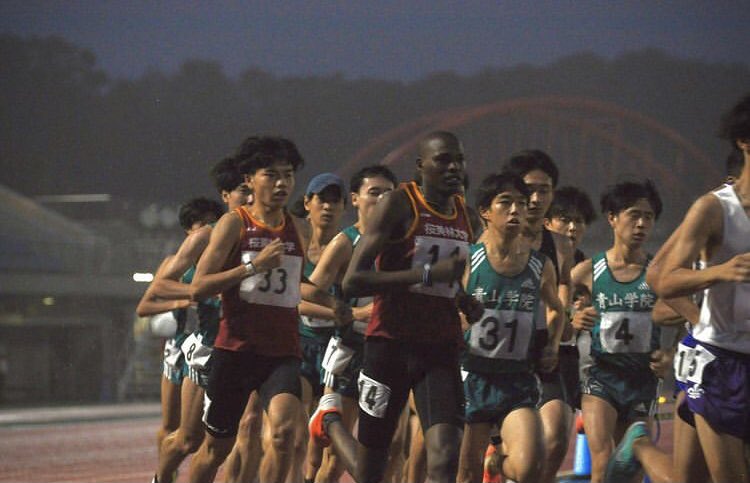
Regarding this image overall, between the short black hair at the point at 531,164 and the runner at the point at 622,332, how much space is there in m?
0.47

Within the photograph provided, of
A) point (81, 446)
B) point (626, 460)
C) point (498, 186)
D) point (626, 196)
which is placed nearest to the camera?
point (626, 460)

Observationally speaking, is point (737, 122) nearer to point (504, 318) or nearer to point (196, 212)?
point (504, 318)

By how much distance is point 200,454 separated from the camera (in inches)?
299

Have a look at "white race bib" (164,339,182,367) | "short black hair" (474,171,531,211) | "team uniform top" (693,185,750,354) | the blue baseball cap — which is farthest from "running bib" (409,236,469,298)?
"white race bib" (164,339,182,367)

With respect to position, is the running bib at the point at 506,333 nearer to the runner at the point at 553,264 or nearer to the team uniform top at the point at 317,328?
the runner at the point at 553,264

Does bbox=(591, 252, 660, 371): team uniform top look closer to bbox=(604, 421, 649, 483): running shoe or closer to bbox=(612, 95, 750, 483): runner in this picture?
bbox=(604, 421, 649, 483): running shoe

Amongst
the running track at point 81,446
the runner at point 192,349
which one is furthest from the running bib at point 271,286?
the running track at point 81,446

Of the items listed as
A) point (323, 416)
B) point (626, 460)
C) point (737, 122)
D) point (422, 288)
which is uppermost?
point (737, 122)

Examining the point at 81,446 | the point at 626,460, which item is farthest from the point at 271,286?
the point at 81,446

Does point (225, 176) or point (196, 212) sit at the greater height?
point (225, 176)

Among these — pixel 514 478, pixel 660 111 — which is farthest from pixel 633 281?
pixel 660 111

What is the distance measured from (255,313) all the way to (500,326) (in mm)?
1387

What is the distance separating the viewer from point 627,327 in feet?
29.5

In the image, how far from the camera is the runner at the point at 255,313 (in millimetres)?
7406
